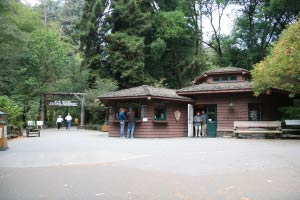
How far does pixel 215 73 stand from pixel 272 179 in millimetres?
19942

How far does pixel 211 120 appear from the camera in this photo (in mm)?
24297

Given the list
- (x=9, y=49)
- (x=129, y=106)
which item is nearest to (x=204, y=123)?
(x=129, y=106)

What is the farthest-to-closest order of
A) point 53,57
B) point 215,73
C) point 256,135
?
point 53,57
point 215,73
point 256,135

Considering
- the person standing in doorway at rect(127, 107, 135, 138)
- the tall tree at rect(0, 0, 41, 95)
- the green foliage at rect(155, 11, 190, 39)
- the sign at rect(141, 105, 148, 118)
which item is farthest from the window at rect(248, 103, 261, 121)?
the tall tree at rect(0, 0, 41, 95)

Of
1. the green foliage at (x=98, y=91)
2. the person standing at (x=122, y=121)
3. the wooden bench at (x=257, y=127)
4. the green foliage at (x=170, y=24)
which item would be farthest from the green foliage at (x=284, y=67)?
the green foliage at (x=170, y=24)

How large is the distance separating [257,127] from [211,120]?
397 centimetres

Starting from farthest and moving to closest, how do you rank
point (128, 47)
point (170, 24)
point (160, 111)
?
point (170, 24)
point (128, 47)
point (160, 111)

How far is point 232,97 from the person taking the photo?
76.3 ft

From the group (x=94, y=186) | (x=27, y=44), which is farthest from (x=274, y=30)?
(x=94, y=186)

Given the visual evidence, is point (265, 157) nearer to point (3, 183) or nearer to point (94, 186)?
point (94, 186)

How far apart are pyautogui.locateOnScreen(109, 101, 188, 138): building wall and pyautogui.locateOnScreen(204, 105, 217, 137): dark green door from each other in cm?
164

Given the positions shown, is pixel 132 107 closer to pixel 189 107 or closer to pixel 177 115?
pixel 177 115

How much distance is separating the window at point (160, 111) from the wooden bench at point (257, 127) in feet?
15.5

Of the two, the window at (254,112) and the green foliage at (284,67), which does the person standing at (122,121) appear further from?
the window at (254,112)
